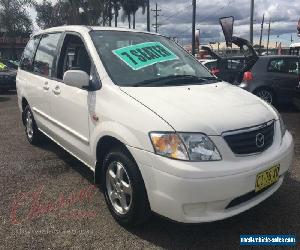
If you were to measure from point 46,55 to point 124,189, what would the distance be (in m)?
2.69

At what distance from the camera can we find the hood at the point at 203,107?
3.15 meters

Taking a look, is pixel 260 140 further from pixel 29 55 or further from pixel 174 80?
pixel 29 55

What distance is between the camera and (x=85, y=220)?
149 inches

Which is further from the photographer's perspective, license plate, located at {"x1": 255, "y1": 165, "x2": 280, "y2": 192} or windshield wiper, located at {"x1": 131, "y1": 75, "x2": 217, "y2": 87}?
windshield wiper, located at {"x1": 131, "y1": 75, "x2": 217, "y2": 87}

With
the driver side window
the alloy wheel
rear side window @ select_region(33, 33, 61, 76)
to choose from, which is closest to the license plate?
the alloy wheel

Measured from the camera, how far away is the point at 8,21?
117 feet

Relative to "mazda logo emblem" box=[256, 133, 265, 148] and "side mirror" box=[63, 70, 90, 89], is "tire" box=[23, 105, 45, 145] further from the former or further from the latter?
"mazda logo emblem" box=[256, 133, 265, 148]

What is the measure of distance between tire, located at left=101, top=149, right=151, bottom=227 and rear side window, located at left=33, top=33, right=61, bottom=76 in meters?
1.99

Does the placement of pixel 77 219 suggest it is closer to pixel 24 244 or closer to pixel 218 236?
pixel 24 244

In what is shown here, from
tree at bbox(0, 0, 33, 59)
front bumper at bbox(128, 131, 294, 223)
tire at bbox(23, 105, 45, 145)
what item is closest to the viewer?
front bumper at bbox(128, 131, 294, 223)

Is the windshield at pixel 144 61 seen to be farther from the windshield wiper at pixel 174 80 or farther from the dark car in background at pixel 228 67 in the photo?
the dark car in background at pixel 228 67

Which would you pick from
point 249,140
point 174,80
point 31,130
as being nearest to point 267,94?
point 31,130

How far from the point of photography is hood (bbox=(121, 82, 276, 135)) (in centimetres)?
315

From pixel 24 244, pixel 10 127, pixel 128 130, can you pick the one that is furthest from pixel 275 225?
pixel 10 127
